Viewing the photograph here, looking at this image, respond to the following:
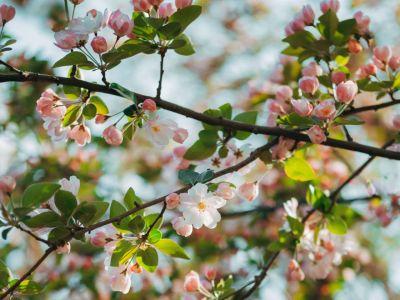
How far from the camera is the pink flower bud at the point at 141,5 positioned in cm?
133

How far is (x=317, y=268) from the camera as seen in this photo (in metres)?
1.84

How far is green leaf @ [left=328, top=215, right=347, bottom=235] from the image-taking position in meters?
1.70

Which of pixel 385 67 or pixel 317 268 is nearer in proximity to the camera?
pixel 385 67

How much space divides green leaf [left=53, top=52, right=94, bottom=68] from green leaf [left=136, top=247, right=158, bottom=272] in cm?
39

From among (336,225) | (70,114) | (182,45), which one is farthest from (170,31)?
(336,225)

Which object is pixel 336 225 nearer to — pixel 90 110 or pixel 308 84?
pixel 308 84

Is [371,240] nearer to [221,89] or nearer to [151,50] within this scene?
[221,89]

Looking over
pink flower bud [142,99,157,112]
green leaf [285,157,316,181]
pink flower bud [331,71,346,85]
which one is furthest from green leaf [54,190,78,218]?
pink flower bud [331,71,346,85]

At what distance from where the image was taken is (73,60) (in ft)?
4.04

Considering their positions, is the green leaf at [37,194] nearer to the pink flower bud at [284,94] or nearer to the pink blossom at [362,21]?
the pink flower bud at [284,94]

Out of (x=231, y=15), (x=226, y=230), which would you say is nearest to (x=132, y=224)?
(x=226, y=230)

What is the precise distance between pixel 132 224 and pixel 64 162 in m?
1.69

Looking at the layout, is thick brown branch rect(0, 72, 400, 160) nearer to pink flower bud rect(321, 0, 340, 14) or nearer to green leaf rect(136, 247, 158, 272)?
green leaf rect(136, 247, 158, 272)

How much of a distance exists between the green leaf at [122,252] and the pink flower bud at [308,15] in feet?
2.61
